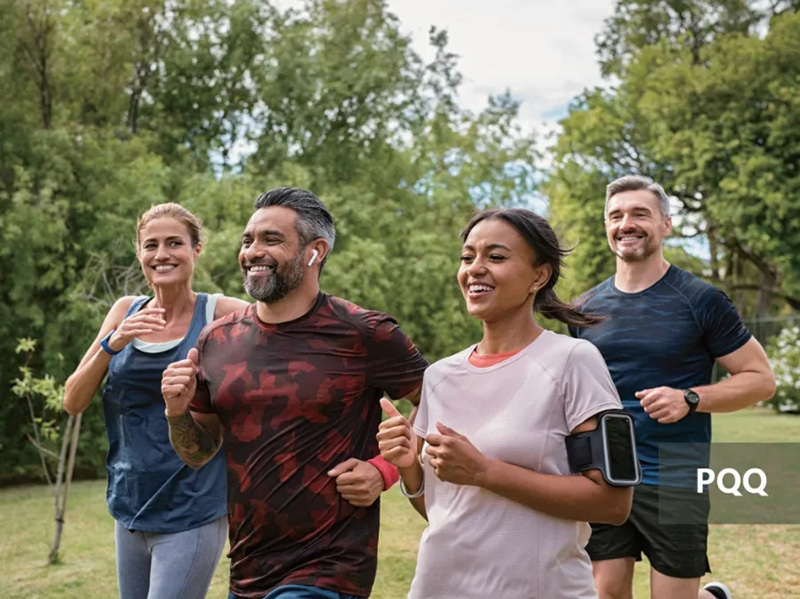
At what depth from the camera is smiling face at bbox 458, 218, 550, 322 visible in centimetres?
283

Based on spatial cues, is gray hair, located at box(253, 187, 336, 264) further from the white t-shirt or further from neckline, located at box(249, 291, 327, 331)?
the white t-shirt

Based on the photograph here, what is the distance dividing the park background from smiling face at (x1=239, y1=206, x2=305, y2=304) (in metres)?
6.17

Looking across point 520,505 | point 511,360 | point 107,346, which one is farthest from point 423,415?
point 107,346

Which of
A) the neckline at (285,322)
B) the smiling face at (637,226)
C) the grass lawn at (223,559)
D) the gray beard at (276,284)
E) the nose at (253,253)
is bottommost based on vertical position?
the grass lawn at (223,559)

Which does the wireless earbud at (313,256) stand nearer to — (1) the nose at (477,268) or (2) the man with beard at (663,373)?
(1) the nose at (477,268)

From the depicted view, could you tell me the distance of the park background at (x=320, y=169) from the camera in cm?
1534

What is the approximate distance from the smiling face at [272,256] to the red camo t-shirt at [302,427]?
0.13 metres

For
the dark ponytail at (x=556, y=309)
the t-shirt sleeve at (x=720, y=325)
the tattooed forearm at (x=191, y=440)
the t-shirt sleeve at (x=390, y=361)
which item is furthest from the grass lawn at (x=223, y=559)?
the dark ponytail at (x=556, y=309)

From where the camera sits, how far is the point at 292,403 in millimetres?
3236

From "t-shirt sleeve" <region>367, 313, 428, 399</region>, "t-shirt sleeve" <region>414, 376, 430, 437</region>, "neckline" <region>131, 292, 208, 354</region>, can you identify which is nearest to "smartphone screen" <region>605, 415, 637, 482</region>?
"t-shirt sleeve" <region>414, 376, 430, 437</region>

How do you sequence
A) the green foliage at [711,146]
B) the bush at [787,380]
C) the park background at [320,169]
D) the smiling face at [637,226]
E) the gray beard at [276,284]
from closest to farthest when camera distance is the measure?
1. the gray beard at [276,284]
2. the smiling face at [637,226]
3. the park background at [320,169]
4. the bush at [787,380]
5. the green foliage at [711,146]

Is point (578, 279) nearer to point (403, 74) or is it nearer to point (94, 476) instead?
point (403, 74)

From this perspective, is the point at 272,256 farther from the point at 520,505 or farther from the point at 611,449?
the point at 611,449

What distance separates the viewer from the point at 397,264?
20.5m
